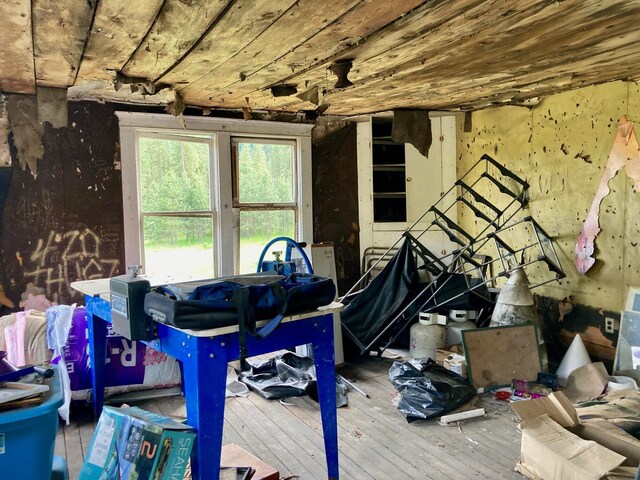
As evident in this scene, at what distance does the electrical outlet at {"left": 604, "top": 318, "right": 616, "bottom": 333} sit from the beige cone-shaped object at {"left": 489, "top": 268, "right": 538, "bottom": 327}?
573 millimetres

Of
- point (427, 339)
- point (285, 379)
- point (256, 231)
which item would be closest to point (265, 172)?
point (256, 231)

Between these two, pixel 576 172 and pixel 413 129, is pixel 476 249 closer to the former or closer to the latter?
pixel 576 172

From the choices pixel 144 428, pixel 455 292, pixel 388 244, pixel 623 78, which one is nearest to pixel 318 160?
pixel 388 244

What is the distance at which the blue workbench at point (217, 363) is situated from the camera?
1932 millimetres

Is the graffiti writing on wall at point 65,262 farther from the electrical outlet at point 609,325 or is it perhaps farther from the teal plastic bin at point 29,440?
the electrical outlet at point 609,325

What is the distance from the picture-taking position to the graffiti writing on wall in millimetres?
3777

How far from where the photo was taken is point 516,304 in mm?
3809

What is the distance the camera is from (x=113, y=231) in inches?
159

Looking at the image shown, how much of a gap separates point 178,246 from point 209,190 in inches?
22.3

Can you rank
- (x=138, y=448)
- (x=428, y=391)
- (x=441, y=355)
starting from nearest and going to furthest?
1. (x=138, y=448)
2. (x=428, y=391)
3. (x=441, y=355)

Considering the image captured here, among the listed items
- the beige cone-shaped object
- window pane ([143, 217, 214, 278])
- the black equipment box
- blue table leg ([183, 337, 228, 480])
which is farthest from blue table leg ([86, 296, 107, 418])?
the beige cone-shaped object

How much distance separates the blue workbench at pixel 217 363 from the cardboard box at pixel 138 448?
0.08 meters

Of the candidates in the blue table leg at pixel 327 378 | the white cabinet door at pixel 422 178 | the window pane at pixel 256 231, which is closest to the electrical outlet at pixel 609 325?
the white cabinet door at pixel 422 178

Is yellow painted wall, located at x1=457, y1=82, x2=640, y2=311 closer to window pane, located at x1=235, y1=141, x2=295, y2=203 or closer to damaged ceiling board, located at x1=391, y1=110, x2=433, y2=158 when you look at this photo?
damaged ceiling board, located at x1=391, y1=110, x2=433, y2=158
